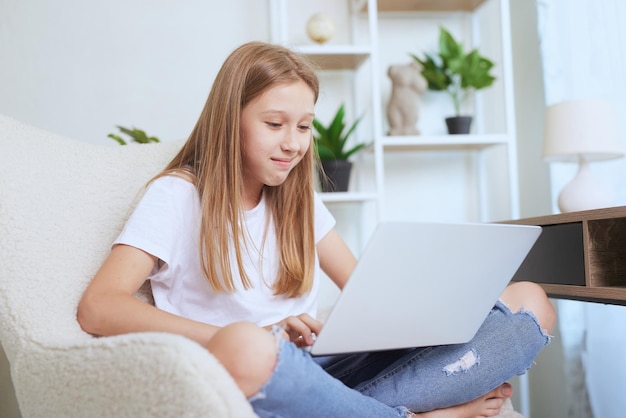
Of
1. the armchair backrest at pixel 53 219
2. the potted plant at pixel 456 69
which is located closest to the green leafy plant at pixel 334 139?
the potted plant at pixel 456 69

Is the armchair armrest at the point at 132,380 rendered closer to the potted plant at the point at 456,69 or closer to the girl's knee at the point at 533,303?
the girl's knee at the point at 533,303

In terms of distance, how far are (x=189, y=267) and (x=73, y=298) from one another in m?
0.21

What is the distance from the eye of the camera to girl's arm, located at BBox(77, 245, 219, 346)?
3.25ft

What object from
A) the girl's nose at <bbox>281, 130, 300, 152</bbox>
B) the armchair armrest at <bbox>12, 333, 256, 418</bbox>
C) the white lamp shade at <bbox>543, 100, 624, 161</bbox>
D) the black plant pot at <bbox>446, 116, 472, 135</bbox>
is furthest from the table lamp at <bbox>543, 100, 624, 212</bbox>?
the armchair armrest at <bbox>12, 333, 256, 418</bbox>

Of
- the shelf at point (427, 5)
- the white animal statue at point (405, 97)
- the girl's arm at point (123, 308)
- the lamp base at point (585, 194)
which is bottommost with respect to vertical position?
the girl's arm at point (123, 308)

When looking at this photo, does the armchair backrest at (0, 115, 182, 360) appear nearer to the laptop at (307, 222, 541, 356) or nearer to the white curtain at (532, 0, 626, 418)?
the laptop at (307, 222, 541, 356)

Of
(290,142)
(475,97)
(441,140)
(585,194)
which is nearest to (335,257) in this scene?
(290,142)

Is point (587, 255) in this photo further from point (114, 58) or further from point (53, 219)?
point (114, 58)

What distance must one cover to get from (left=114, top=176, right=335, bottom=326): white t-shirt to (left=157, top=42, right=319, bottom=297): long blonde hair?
0.02 meters

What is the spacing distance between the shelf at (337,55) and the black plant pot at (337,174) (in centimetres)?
31

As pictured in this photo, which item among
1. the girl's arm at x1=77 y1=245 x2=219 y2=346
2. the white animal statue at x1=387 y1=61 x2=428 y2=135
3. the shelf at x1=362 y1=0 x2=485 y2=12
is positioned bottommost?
the girl's arm at x1=77 y1=245 x2=219 y2=346

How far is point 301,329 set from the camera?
3.42 feet

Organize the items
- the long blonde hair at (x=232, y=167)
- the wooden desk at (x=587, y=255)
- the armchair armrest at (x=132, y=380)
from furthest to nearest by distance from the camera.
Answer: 1. the wooden desk at (x=587, y=255)
2. the long blonde hair at (x=232, y=167)
3. the armchair armrest at (x=132, y=380)

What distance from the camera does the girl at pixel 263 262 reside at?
106 cm
